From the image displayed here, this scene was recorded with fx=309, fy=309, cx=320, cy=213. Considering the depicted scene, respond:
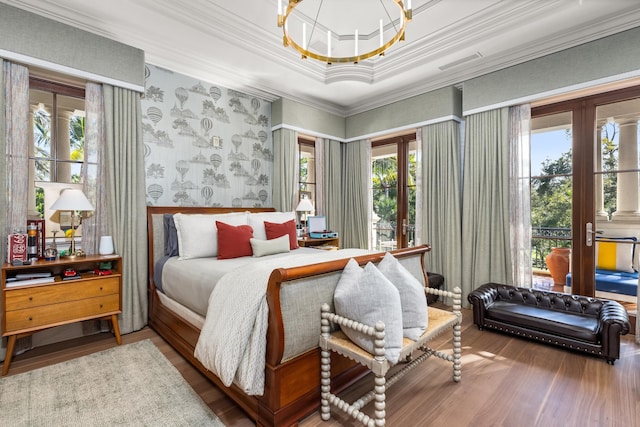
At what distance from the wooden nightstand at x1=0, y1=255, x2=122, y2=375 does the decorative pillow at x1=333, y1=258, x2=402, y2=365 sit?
2.13 metres

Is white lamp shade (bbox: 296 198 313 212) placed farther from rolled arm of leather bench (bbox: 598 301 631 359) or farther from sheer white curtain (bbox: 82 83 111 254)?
rolled arm of leather bench (bbox: 598 301 631 359)

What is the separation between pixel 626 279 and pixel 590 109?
1.74 metres

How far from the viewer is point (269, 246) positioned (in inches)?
121

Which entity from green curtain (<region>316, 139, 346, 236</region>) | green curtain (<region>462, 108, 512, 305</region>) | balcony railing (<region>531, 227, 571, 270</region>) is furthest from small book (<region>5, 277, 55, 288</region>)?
balcony railing (<region>531, 227, 571, 270</region>)

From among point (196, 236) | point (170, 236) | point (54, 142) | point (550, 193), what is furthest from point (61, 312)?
point (550, 193)

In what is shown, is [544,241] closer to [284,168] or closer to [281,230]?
A: [281,230]

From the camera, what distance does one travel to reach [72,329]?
2936 millimetres

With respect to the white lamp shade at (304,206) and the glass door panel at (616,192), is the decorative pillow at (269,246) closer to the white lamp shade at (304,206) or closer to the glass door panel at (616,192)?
the white lamp shade at (304,206)

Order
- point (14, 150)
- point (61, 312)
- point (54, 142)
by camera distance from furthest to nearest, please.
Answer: point (54, 142) → point (14, 150) → point (61, 312)

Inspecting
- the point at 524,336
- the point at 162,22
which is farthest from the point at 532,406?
the point at 162,22

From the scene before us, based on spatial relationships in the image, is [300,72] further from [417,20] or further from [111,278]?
[111,278]

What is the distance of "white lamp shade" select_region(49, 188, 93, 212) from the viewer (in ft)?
8.34

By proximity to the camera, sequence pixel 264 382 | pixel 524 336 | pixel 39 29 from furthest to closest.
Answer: pixel 524 336 → pixel 39 29 → pixel 264 382

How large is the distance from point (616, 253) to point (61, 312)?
5.09 m
